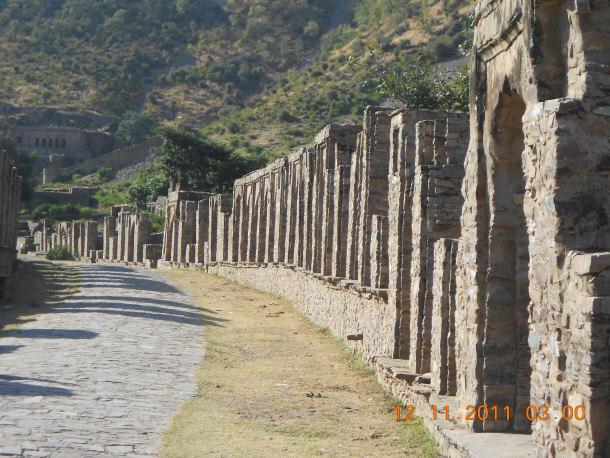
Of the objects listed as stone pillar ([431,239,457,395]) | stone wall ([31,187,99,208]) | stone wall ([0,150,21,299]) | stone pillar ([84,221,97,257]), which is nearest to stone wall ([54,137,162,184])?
stone wall ([31,187,99,208])

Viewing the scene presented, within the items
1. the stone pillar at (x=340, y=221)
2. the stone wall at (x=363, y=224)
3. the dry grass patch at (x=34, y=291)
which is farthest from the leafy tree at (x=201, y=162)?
the stone pillar at (x=340, y=221)

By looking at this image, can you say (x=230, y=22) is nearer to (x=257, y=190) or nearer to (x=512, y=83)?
(x=257, y=190)

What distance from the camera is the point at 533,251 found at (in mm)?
6465

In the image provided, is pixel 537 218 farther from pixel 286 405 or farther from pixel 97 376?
pixel 97 376

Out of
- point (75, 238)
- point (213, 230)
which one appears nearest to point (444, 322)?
point (213, 230)

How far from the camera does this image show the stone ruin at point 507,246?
5895mm

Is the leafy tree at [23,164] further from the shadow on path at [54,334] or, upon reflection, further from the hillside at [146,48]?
the shadow on path at [54,334]

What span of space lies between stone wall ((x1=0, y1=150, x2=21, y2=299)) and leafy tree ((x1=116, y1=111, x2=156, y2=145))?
6512 centimetres

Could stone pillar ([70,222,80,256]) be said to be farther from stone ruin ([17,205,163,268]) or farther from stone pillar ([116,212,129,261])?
stone pillar ([116,212,129,261])

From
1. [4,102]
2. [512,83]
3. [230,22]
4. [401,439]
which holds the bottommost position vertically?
[401,439]

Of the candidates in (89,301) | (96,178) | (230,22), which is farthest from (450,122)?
(230,22)

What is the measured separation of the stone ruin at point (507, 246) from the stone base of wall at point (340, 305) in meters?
0.07

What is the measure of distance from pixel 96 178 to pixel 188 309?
230ft

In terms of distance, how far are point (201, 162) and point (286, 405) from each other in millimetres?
41531
